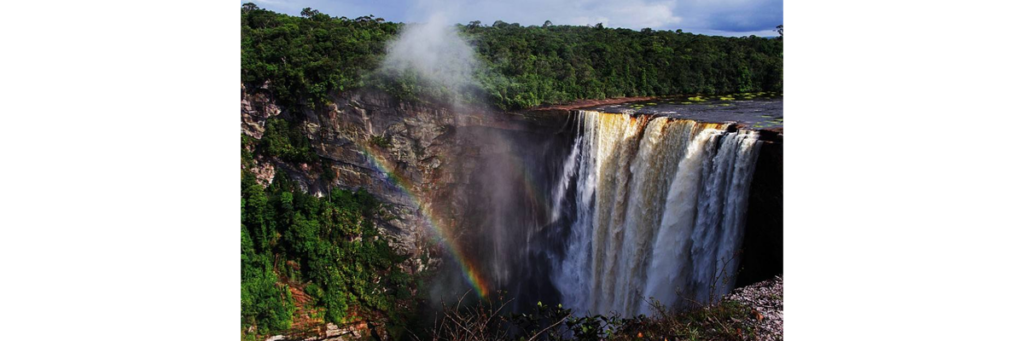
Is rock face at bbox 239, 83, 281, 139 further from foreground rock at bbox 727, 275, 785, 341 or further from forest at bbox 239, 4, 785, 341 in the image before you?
foreground rock at bbox 727, 275, 785, 341

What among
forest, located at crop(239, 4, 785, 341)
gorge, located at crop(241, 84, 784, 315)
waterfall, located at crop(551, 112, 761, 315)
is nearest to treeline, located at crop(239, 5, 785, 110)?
forest, located at crop(239, 4, 785, 341)

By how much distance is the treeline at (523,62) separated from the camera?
19641 mm

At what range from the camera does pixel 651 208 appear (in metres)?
12.4

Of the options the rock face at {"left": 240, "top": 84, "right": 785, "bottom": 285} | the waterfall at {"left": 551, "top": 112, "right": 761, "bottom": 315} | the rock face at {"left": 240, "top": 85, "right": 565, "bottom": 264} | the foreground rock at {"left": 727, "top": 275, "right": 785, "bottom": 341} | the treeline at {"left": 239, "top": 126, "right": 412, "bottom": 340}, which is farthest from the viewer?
the treeline at {"left": 239, "top": 126, "right": 412, "bottom": 340}

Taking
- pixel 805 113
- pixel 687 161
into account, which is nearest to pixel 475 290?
pixel 687 161

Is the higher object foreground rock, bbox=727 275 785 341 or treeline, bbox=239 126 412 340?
foreground rock, bbox=727 275 785 341

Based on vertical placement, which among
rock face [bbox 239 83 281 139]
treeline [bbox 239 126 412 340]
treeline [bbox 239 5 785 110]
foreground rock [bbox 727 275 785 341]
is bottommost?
treeline [bbox 239 126 412 340]

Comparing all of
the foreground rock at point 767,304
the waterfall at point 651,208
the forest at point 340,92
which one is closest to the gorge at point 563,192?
the waterfall at point 651,208

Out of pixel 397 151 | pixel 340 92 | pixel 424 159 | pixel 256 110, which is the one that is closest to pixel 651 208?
pixel 424 159

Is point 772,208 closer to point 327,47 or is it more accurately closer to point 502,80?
point 502,80

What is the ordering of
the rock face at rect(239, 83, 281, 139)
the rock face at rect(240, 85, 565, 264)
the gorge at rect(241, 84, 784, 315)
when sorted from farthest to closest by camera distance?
the rock face at rect(239, 83, 281, 139)
the rock face at rect(240, 85, 565, 264)
the gorge at rect(241, 84, 784, 315)

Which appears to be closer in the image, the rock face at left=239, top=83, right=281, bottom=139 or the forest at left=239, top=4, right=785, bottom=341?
the forest at left=239, top=4, right=785, bottom=341

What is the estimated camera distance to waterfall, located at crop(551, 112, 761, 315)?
10281 millimetres

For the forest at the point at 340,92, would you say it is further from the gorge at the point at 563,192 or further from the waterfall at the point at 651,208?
the waterfall at the point at 651,208
